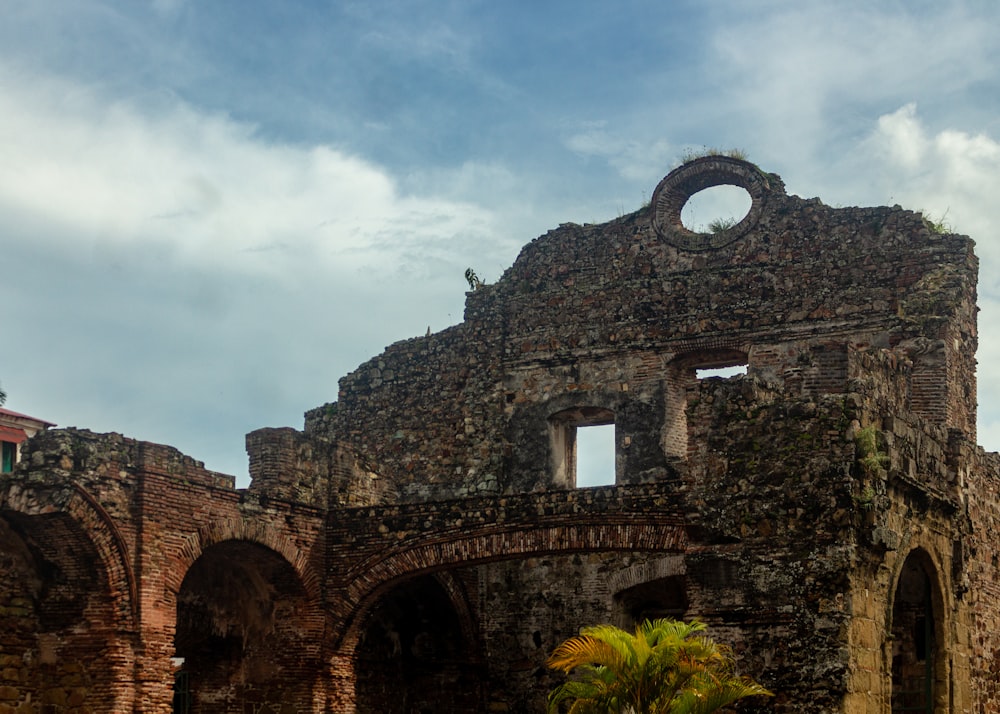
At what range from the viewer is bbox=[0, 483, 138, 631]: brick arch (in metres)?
16.1

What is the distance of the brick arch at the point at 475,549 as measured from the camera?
17062 mm

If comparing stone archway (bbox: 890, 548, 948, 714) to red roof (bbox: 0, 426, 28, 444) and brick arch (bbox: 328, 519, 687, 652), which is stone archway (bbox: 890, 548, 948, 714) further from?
red roof (bbox: 0, 426, 28, 444)

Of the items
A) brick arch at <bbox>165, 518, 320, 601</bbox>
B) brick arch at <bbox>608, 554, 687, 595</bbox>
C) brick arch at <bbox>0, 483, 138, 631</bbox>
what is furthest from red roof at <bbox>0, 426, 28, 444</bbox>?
brick arch at <bbox>608, 554, 687, 595</bbox>

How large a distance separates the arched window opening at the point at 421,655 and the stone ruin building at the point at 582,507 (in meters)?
0.05

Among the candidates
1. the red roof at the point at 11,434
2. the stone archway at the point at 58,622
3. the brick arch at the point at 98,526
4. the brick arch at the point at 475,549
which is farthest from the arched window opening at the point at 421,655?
the red roof at the point at 11,434

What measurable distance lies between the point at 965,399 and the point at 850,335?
6.33 ft

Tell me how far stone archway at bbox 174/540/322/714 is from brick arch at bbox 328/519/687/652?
50cm

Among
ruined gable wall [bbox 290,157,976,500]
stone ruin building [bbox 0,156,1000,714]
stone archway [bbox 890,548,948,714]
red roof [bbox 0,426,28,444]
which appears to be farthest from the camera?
red roof [bbox 0,426,28,444]

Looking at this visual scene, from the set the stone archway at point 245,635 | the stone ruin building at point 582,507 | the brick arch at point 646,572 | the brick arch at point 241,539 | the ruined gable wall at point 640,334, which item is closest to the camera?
the stone ruin building at point 582,507

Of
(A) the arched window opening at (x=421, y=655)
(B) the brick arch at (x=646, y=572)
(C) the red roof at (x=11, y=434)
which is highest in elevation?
(C) the red roof at (x=11, y=434)

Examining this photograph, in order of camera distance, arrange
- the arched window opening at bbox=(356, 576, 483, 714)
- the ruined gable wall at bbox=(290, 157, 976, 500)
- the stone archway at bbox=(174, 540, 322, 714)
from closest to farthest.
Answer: the stone archway at bbox=(174, 540, 322, 714) → the arched window opening at bbox=(356, 576, 483, 714) → the ruined gable wall at bbox=(290, 157, 976, 500)

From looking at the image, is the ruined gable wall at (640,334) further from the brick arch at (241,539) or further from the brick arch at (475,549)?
the brick arch at (475,549)

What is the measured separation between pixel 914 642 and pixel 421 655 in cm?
753

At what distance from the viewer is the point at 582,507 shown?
17688 mm
